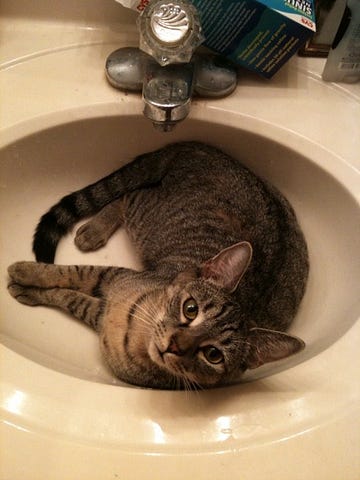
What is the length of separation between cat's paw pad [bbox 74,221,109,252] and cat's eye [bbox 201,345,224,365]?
1.37 feet

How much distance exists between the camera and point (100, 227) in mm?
1022

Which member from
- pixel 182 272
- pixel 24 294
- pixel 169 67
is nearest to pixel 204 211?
pixel 182 272

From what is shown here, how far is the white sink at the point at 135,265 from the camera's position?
1.93 feet

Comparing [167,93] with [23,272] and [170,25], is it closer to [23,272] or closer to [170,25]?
[170,25]

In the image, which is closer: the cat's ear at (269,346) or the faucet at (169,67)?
the cat's ear at (269,346)

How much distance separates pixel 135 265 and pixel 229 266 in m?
0.37

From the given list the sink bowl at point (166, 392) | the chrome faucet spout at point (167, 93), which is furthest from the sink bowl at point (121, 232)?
the chrome faucet spout at point (167, 93)

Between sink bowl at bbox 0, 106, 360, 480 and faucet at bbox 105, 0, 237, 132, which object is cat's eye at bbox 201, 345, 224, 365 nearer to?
sink bowl at bbox 0, 106, 360, 480

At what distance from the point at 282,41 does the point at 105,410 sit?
76 centimetres

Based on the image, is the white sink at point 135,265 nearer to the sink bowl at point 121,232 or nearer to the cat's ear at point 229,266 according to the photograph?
the sink bowl at point 121,232

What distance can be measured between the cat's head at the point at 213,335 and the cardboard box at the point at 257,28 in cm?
46

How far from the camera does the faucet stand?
0.80 metres

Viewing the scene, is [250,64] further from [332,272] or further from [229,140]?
[332,272]

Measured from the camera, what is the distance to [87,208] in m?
1.03
